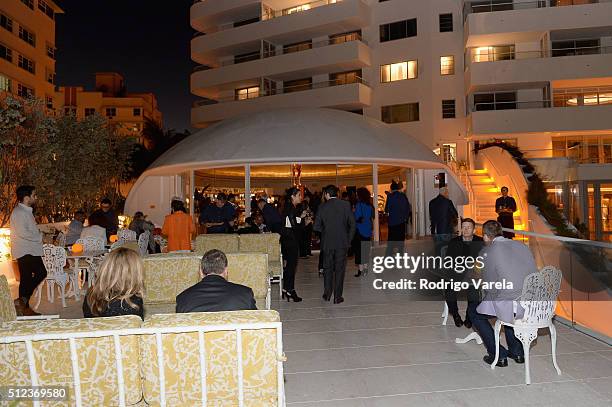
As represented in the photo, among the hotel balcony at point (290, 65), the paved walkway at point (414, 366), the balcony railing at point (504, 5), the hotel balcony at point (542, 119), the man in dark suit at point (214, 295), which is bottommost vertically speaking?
the paved walkway at point (414, 366)

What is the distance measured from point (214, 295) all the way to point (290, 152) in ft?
32.8

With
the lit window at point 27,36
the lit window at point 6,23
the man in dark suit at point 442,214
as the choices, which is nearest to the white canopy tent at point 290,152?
the man in dark suit at point 442,214

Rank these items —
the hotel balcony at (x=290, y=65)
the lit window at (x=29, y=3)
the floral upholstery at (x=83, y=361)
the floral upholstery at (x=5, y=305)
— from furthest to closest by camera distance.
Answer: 1. the lit window at (x=29, y=3)
2. the hotel balcony at (x=290, y=65)
3. the floral upholstery at (x=5, y=305)
4. the floral upholstery at (x=83, y=361)

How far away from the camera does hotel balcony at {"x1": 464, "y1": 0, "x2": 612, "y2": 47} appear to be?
2473cm

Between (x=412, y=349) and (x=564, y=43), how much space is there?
1021 inches

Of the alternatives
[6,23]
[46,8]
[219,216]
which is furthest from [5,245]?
[46,8]

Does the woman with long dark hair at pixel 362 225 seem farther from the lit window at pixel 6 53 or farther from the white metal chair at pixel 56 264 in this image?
the lit window at pixel 6 53

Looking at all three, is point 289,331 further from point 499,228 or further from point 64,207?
point 64,207

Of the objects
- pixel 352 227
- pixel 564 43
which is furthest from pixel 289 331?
pixel 564 43

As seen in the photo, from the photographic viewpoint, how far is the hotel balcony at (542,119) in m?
23.8

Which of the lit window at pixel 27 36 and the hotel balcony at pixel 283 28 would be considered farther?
the lit window at pixel 27 36

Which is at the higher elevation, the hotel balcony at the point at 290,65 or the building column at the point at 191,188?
the hotel balcony at the point at 290,65

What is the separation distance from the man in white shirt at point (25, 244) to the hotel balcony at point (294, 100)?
22422 mm

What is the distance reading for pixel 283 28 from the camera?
102 ft
